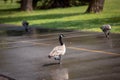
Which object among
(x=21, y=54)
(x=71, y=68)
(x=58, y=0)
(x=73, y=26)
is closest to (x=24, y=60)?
(x=21, y=54)

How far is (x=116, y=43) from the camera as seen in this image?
1733 cm

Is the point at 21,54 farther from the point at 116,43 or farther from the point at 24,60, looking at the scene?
the point at 116,43

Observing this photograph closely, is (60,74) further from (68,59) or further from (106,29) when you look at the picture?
(106,29)

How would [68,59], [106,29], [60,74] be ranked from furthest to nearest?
[106,29] → [68,59] → [60,74]

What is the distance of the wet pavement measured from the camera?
11641mm

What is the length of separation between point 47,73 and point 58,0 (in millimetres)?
39305

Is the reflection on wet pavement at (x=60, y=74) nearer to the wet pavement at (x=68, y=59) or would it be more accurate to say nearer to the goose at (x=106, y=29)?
the wet pavement at (x=68, y=59)

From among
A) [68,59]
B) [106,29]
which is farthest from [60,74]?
[106,29]

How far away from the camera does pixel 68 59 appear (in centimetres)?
1430

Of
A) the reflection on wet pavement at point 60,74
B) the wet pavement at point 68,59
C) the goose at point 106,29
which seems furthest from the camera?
the goose at point 106,29

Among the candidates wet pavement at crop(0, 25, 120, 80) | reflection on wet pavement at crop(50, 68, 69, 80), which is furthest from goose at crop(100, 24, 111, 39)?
reflection on wet pavement at crop(50, 68, 69, 80)

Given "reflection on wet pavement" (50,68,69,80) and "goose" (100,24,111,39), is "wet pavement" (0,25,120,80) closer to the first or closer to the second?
"reflection on wet pavement" (50,68,69,80)

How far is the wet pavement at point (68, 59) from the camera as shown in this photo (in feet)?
38.2

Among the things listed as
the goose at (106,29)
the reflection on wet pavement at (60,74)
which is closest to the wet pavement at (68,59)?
the reflection on wet pavement at (60,74)
